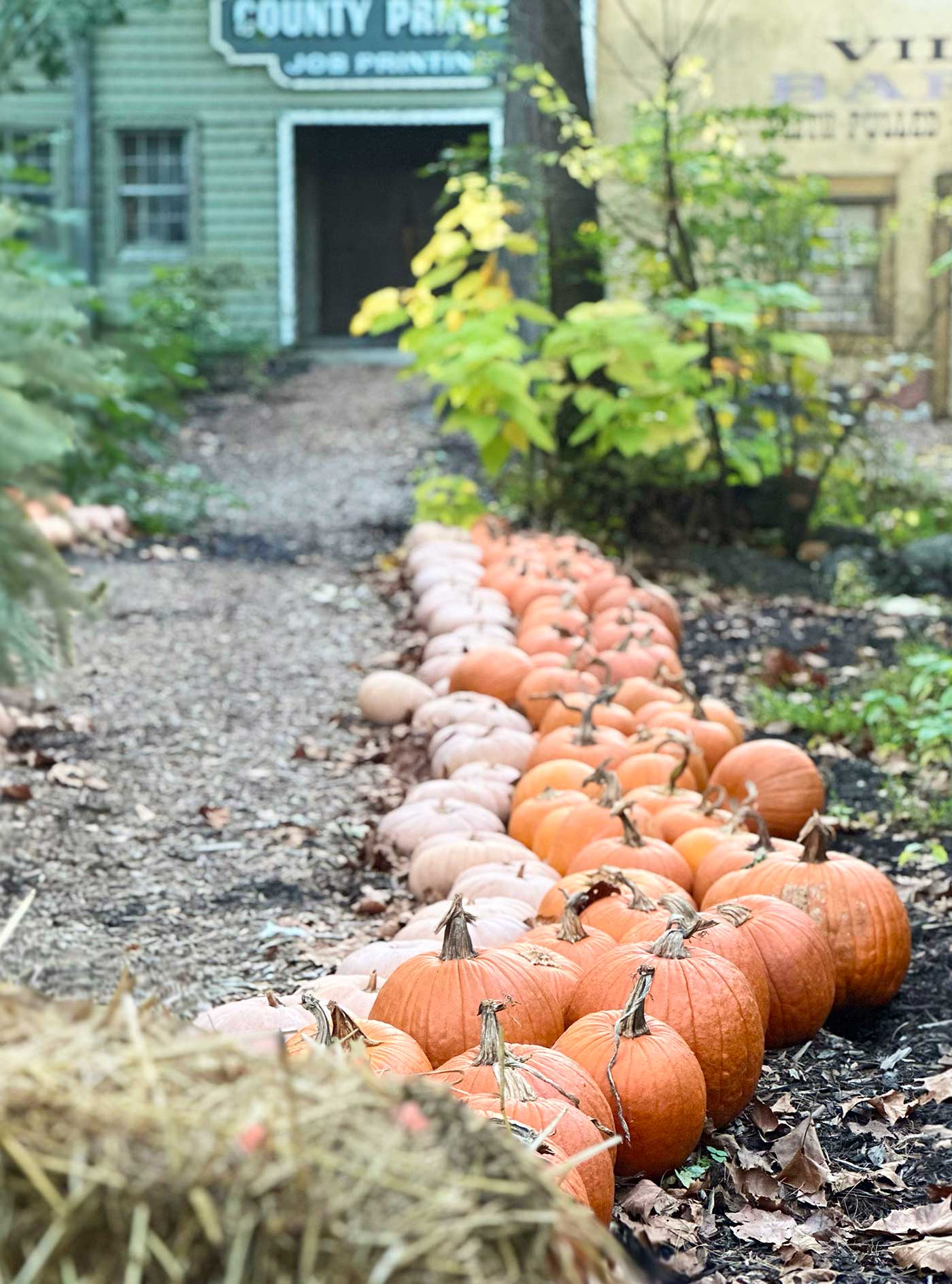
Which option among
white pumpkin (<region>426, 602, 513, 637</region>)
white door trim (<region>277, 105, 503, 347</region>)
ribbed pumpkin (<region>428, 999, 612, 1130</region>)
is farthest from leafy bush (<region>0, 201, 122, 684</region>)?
white door trim (<region>277, 105, 503, 347</region>)

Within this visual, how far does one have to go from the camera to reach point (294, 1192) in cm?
80

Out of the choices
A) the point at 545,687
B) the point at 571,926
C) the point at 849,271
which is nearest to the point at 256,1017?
the point at 571,926

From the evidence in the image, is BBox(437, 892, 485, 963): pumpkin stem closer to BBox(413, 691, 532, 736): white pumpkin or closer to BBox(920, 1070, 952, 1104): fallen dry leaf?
BBox(920, 1070, 952, 1104): fallen dry leaf

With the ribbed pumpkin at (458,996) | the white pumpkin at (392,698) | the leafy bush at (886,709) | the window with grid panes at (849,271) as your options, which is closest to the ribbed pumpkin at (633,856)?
the ribbed pumpkin at (458,996)

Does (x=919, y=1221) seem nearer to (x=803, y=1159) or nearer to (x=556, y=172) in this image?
(x=803, y=1159)

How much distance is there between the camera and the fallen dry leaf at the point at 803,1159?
2.16 m

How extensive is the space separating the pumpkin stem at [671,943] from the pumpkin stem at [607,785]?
0.85m

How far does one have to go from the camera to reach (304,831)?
157 inches

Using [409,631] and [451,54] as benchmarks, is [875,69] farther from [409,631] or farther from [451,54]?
[409,631]

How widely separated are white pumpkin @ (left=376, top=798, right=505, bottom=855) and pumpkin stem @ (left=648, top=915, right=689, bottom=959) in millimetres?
1233

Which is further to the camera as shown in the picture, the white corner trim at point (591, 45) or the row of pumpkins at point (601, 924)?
the white corner trim at point (591, 45)

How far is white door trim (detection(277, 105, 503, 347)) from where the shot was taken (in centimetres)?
1555

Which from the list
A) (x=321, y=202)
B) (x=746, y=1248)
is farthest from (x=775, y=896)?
(x=321, y=202)

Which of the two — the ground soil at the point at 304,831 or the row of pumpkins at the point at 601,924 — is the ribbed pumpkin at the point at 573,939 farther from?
the ground soil at the point at 304,831
